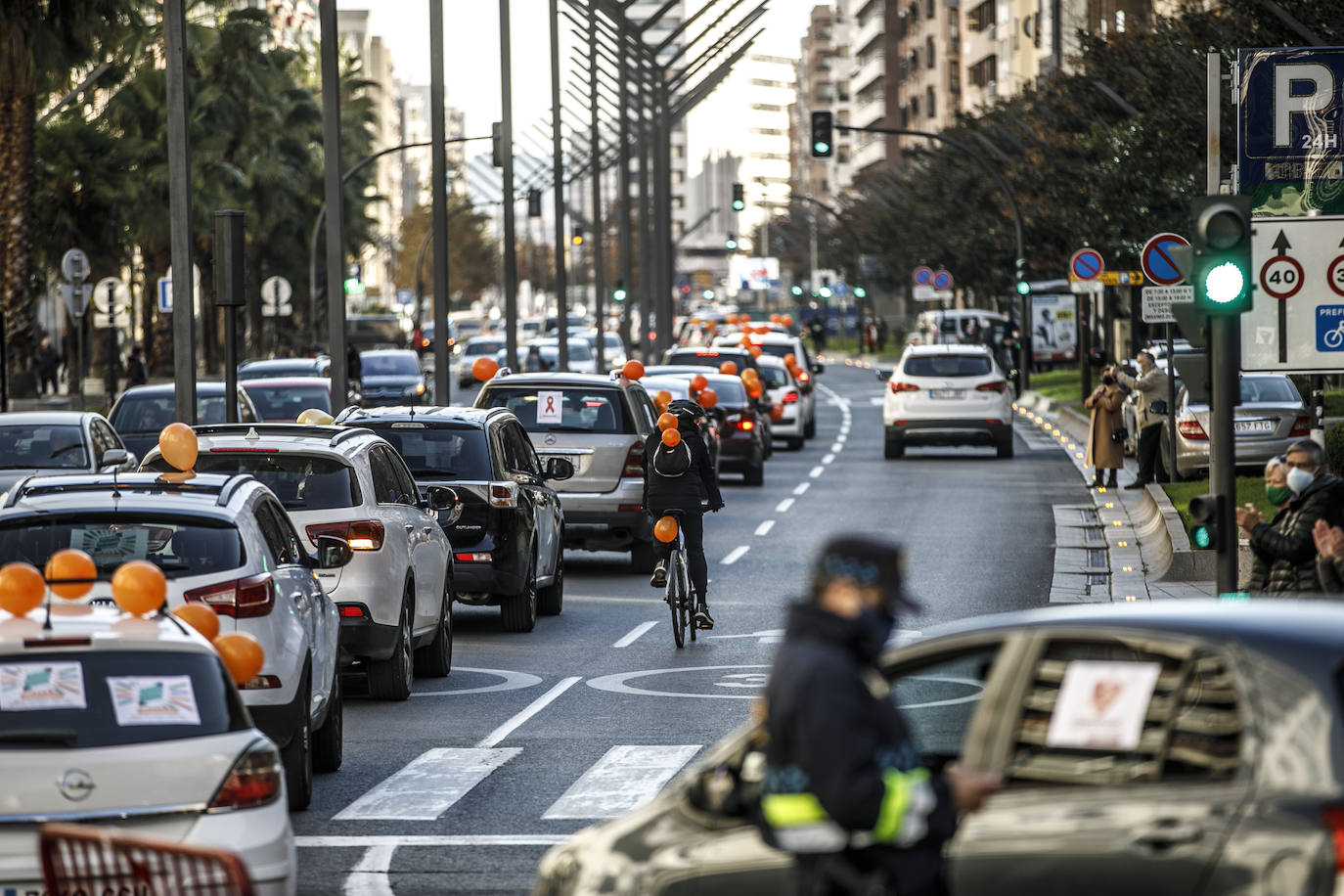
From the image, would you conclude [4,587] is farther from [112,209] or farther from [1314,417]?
[112,209]

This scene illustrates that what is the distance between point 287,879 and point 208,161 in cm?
6194

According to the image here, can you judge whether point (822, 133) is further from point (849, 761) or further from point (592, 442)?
point (849, 761)

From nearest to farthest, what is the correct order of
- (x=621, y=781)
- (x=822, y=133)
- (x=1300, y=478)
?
(x=621, y=781) < (x=1300, y=478) < (x=822, y=133)

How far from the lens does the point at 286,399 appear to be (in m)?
31.9

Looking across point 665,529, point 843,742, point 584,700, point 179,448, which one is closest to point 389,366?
point 665,529

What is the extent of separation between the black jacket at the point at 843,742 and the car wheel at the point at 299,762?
585 centimetres

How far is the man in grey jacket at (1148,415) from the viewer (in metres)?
29.4

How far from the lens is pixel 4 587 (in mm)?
7977

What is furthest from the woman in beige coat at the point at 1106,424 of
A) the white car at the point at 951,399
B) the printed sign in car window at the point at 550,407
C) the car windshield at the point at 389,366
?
the car windshield at the point at 389,366

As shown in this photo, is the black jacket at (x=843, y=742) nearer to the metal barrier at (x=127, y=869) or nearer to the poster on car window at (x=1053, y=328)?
the metal barrier at (x=127, y=869)

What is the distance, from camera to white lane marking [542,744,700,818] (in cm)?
1084

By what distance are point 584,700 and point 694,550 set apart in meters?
2.99

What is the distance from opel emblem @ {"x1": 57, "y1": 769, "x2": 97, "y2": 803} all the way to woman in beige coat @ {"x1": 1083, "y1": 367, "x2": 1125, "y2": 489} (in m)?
23.2

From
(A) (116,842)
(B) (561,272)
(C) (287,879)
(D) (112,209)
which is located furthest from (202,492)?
(D) (112,209)
